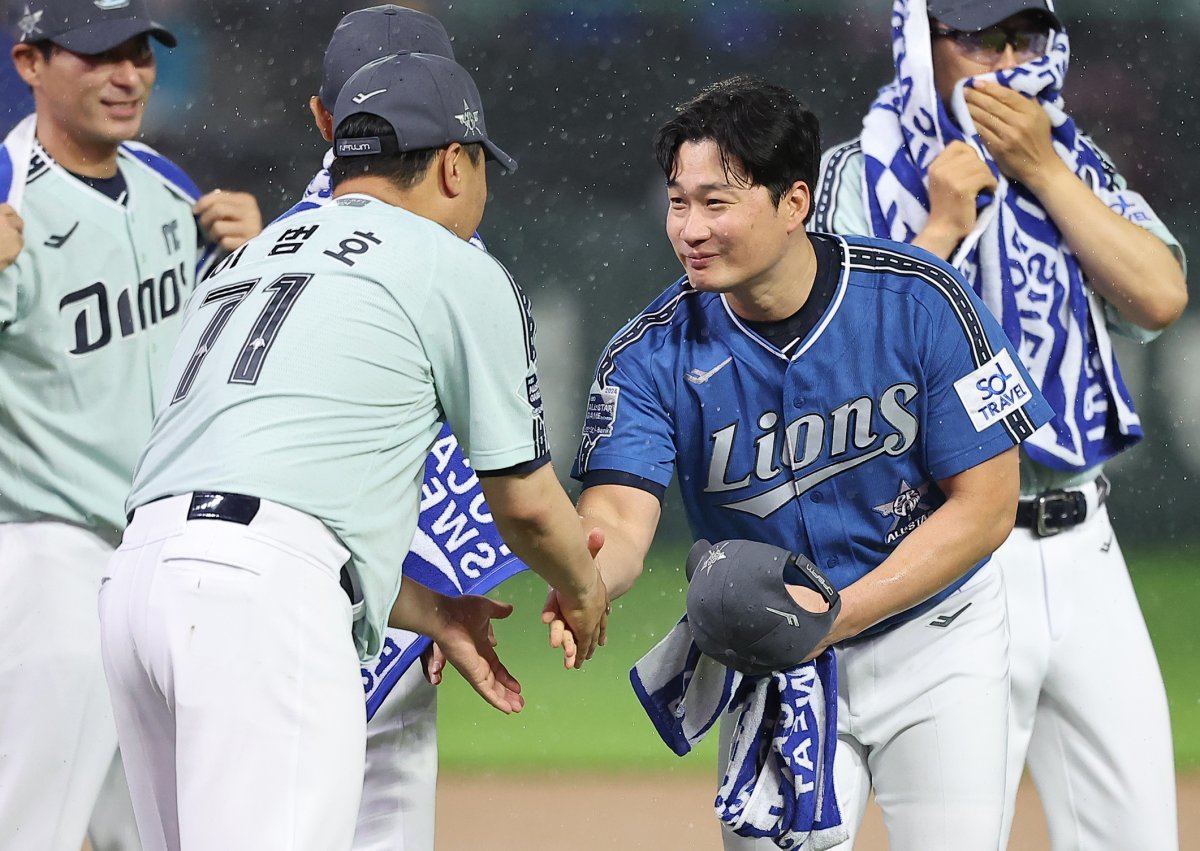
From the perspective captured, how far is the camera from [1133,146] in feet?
21.8

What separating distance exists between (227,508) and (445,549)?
2.75ft

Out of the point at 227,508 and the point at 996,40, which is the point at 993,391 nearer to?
the point at 996,40

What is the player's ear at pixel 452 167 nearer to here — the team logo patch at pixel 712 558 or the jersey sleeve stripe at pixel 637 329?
the jersey sleeve stripe at pixel 637 329

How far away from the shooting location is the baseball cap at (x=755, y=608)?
8.13 feet

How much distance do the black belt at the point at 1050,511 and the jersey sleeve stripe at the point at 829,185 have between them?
0.68m

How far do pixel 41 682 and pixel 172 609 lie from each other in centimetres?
126

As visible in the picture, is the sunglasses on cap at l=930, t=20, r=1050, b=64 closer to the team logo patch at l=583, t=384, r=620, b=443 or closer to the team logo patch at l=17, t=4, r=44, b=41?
the team logo patch at l=583, t=384, r=620, b=443

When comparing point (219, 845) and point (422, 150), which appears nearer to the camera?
point (219, 845)

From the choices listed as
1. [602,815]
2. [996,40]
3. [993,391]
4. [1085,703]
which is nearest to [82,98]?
[996,40]

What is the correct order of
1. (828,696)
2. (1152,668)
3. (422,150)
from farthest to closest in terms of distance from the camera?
(1152,668)
(828,696)
(422,150)

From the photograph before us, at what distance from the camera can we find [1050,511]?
10.5 feet

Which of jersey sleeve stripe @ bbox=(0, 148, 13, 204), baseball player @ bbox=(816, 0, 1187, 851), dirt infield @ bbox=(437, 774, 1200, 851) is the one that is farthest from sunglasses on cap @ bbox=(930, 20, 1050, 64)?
dirt infield @ bbox=(437, 774, 1200, 851)

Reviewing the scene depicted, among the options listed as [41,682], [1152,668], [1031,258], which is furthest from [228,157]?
[1152,668]

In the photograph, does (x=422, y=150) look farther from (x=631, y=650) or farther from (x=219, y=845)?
(x=631, y=650)
